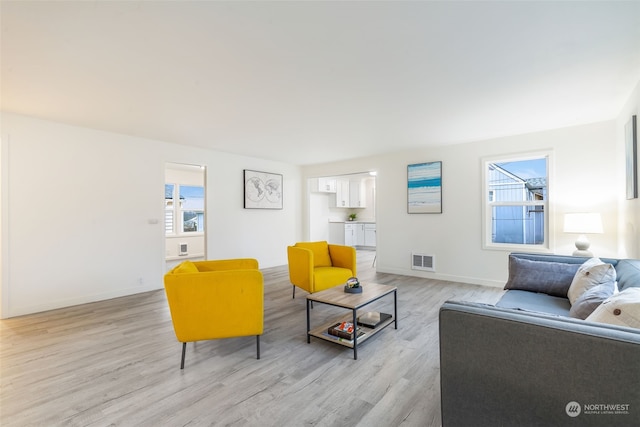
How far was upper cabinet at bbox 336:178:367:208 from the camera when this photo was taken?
9180 millimetres

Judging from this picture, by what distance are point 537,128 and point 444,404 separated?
438 cm

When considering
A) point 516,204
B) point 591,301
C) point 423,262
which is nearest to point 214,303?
point 591,301

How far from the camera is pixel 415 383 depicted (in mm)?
2055

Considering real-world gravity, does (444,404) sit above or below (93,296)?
above

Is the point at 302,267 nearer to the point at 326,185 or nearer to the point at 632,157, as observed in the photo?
the point at 632,157

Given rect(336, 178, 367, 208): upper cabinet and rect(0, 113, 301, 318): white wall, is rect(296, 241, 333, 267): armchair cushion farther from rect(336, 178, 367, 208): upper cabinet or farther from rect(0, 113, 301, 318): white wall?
rect(336, 178, 367, 208): upper cabinet

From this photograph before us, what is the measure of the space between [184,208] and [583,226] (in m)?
7.99

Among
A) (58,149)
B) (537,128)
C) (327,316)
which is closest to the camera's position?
(327,316)

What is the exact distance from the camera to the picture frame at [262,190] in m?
6.07

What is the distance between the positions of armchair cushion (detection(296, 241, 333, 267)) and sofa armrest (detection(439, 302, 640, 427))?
3.00 meters

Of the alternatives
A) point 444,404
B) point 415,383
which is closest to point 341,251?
point 415,383

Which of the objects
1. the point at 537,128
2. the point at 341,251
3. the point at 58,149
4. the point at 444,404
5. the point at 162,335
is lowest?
the point at 162,335

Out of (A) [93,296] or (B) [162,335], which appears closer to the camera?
(B) [162,335]

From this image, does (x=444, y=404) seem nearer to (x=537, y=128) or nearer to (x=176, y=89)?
(x=176, y=89)
